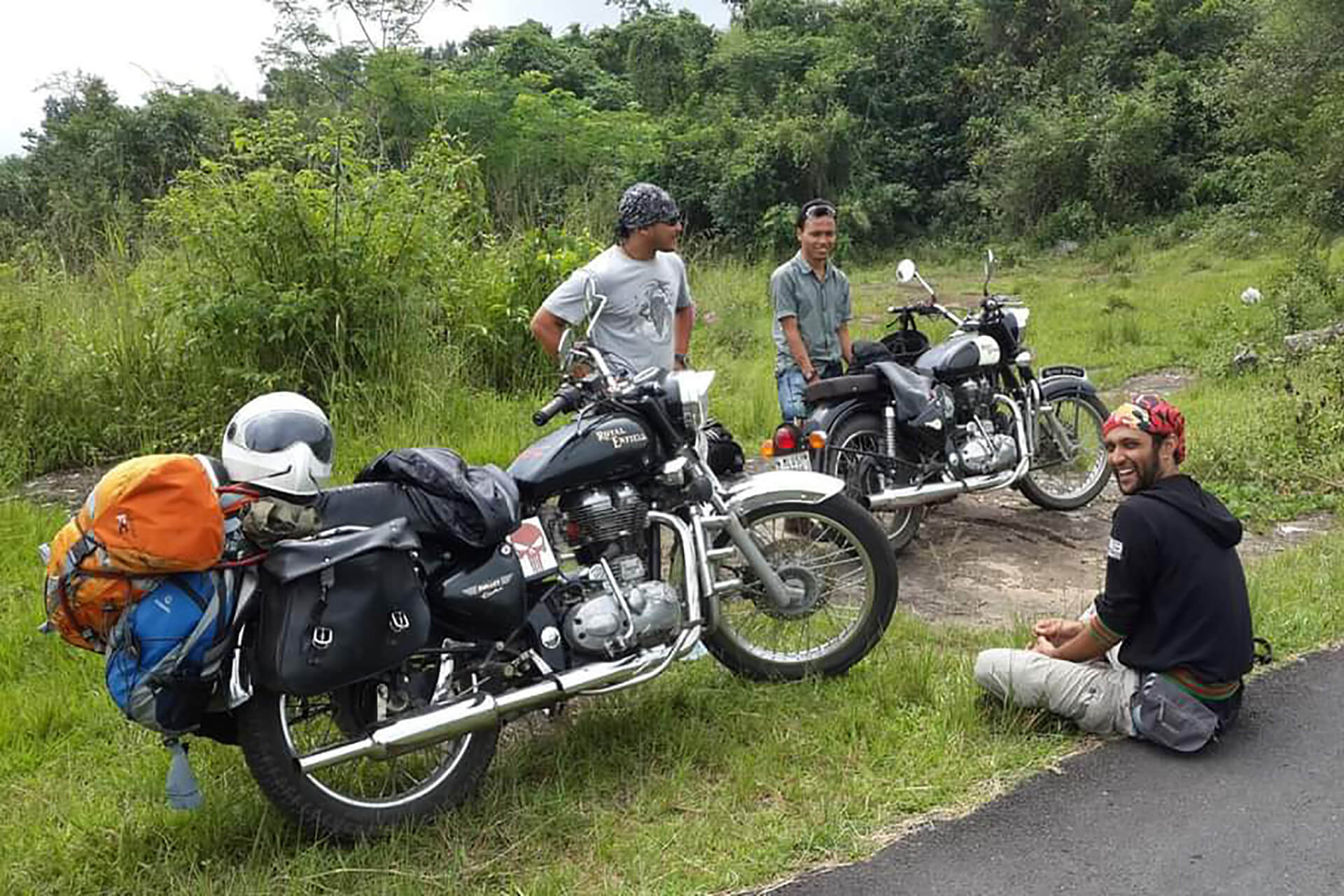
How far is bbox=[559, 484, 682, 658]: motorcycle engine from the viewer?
3637mm

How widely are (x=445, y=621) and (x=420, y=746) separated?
38cm

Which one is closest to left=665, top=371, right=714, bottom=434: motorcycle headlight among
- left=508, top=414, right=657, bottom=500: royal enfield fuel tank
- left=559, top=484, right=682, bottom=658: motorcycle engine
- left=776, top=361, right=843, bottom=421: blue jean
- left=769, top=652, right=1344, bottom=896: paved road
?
left=508, top=414, right=657, bottom=500: royal enfield fuel tank

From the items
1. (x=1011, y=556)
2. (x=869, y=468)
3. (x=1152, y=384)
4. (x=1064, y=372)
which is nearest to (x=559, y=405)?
(x=869, y=468)

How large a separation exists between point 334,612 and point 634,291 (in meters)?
2.58

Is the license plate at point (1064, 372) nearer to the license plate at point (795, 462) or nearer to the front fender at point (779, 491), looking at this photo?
the license plate at point (795, 462)

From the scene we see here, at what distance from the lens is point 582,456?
3732mm

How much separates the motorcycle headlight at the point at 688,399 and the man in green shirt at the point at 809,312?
2.36 meters

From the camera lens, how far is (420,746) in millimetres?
3273

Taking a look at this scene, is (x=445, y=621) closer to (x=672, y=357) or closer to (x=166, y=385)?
(x=672, y=357)

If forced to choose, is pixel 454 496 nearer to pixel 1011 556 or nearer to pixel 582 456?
pixel 582 456

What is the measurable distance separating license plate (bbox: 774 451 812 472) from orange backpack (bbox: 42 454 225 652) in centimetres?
333

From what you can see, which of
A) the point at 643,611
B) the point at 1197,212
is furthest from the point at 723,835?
the point at 1197,212

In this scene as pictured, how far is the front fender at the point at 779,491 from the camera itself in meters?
4.14

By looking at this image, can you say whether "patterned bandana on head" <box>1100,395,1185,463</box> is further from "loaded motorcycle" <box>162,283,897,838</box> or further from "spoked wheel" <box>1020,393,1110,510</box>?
"spoked wheel" <box>1020,393,1110,510</box>
